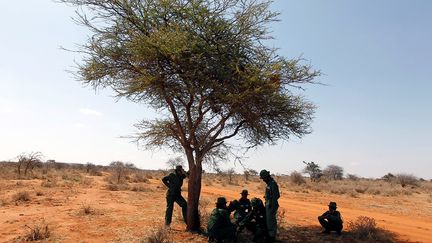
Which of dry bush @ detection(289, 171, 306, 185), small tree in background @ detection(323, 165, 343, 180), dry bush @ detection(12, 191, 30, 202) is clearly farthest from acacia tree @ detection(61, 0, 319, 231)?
small tree in background @ detection(323, 165, 343, 180)

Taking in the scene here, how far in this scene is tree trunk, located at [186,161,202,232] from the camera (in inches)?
458

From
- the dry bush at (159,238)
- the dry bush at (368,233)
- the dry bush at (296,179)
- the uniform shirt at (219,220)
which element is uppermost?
the dry bush at (296,179)

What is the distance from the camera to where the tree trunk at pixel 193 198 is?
38.2 ft

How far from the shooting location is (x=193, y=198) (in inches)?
463

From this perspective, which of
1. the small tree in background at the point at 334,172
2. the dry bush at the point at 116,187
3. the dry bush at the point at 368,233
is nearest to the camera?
the dry bush at the point at 368,233

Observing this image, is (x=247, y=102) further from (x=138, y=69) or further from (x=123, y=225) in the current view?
(x=123, y=225)

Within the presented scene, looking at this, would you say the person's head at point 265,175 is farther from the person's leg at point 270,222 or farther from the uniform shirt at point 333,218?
the uniform shirt at point 333,218

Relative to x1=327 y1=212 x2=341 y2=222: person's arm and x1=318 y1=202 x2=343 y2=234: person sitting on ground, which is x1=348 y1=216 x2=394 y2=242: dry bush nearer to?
x1=318 y1=202 x2=343 y2=234: person sitting on ground

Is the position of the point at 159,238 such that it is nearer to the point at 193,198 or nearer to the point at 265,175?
the point at 193,198

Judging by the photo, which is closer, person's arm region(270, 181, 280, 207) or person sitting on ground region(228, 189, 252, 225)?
person's arm region(270, 181, 280, 207)

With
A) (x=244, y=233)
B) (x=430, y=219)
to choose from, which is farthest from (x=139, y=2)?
(x=430, y=219)

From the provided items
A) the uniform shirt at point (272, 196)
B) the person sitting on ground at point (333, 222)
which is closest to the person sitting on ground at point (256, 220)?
the uniform shirt at point (272, 196)

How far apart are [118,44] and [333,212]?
7.93 meters

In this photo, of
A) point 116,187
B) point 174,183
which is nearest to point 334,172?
point 116,187
